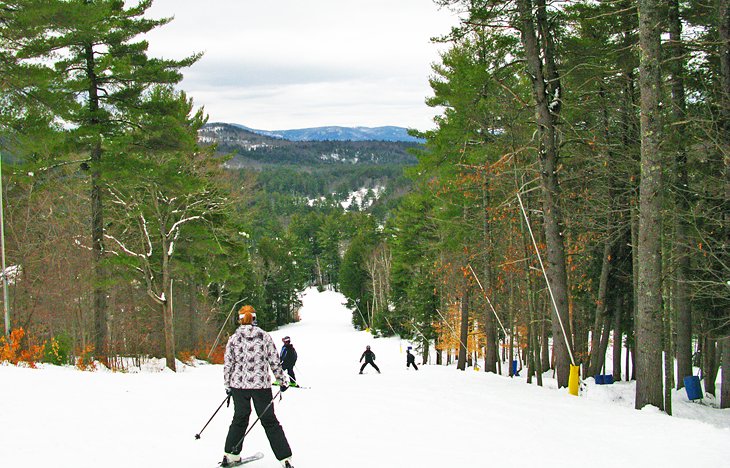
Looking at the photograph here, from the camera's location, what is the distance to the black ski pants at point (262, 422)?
6.36 meters

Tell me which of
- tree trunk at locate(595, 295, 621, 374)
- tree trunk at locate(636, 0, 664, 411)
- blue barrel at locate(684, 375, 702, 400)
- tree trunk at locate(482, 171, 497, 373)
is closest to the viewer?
tree trunk at locate(636, 0, 664, 411)

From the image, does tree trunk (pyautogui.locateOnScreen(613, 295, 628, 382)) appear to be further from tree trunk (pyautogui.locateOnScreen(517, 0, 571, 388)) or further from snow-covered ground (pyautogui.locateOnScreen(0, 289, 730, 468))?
snow-covered ground (pyautogui.locateOnScreen(0, 289, 730, 468))

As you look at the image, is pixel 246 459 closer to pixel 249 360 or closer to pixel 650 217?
pixel 249 360

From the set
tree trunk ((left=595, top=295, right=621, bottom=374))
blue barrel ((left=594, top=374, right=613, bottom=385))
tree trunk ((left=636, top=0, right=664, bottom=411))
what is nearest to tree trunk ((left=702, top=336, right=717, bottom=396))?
blue barrel ((left=594, top=374, right=613, bottom=385))

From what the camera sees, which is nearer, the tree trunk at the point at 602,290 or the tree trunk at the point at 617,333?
the tree trunk at the point at 602,290

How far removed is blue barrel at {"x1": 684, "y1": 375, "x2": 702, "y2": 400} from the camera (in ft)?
53.6

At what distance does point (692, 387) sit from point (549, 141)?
9206 mm

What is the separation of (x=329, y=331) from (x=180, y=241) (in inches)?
1638

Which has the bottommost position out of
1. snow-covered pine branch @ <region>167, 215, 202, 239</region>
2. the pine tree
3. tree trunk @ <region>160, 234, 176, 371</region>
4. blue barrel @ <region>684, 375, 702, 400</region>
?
blue barrel @ <region>684, 375, 702, 400</region>

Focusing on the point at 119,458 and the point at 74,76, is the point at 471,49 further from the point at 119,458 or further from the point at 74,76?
the point at 119,458

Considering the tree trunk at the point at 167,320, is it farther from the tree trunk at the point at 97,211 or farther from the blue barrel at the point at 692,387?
the blue barrel at the point at 692,387

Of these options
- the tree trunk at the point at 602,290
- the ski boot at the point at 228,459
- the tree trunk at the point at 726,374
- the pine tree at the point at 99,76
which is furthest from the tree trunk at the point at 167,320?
the tree trunk at the point at 726,374

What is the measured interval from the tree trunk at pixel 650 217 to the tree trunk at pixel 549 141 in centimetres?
268

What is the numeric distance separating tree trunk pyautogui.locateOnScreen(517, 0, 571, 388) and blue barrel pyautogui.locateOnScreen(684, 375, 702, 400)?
584 centimetres
